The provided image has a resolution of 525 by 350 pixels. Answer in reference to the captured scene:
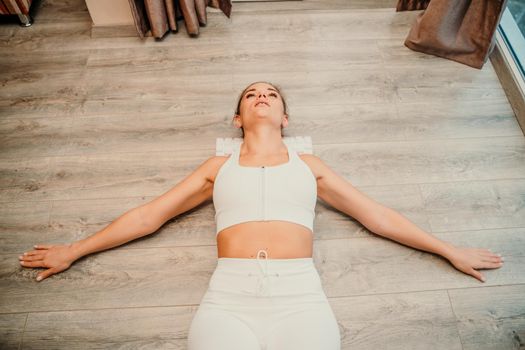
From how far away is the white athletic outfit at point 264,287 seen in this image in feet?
3.85

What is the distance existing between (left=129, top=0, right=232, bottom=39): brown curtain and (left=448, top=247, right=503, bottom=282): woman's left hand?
185 centimetres

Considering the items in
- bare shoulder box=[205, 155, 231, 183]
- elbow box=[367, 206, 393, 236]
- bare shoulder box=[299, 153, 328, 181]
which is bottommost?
elbow box=[367, 206, 393, 236]

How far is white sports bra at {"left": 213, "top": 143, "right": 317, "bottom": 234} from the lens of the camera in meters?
1.38

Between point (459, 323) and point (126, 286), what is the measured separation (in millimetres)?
1336

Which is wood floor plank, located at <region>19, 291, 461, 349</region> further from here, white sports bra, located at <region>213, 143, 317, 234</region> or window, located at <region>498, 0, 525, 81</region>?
window, located at <region>498, 0, 525, 81</region>

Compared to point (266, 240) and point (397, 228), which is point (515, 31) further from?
point (266, 240)

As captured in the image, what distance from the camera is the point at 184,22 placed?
7.84 feet

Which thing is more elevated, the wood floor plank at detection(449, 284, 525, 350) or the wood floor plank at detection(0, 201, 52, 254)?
the wood floor plank at detection(0, 201, 52, 254)

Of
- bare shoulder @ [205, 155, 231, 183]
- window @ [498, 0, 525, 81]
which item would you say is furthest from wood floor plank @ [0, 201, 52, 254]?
window @ [498, 0, 525, 81]

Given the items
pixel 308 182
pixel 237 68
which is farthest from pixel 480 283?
pixel 237 68

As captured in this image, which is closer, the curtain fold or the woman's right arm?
the woman's right arm

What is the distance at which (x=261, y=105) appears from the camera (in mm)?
1575

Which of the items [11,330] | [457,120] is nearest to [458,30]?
[457,120]

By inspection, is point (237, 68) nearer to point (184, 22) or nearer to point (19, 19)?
point (184, 22)
